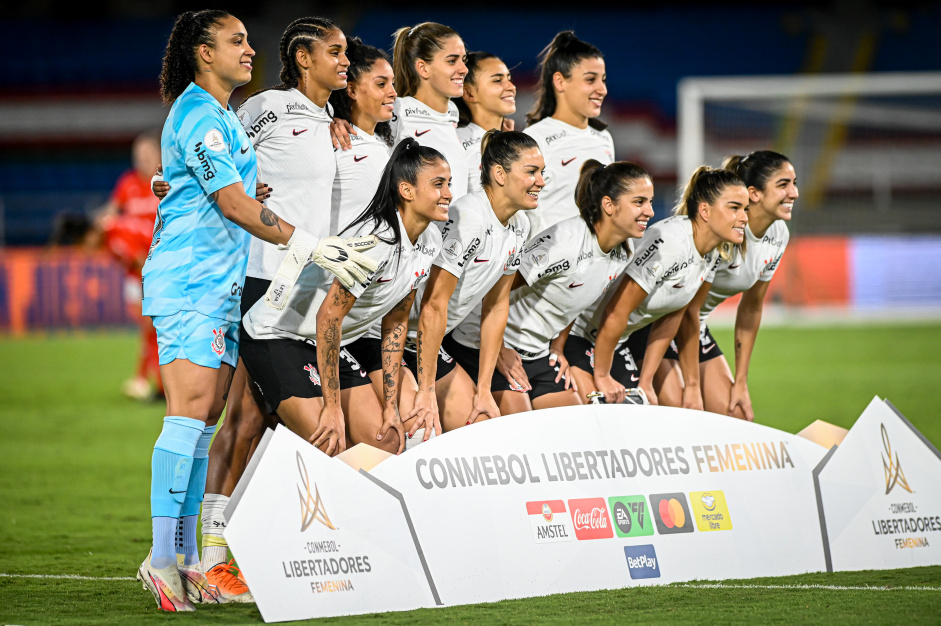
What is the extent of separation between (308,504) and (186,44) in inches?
71.7

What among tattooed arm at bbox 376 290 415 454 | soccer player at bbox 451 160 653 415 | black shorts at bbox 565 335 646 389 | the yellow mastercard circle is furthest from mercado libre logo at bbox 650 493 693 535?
black shorts at bbox 565 335 646 389

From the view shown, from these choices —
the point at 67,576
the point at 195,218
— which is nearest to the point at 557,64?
the point at 195,218

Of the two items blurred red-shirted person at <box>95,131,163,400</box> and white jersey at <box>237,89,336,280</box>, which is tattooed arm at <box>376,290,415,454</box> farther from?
blurred red-shirted person at <box>95,131,163,400</box>

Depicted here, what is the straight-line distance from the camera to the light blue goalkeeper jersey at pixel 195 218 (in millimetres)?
4098

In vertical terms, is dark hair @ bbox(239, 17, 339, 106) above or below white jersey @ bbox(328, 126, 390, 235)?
above

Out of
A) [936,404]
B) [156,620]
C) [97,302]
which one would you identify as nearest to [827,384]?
[936,404]

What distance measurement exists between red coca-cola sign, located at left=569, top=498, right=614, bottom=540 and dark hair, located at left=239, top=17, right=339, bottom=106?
221cm

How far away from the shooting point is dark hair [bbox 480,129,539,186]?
198 inches

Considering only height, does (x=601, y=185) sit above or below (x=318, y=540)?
above

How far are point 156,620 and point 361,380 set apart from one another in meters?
1.38

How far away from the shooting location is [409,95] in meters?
5.61

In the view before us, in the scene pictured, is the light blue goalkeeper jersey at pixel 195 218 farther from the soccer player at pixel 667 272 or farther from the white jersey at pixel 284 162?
the soccer player at pixel 667 272

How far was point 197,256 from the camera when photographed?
4168 millimetres

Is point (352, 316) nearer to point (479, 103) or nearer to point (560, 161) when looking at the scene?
point (479, 103)
